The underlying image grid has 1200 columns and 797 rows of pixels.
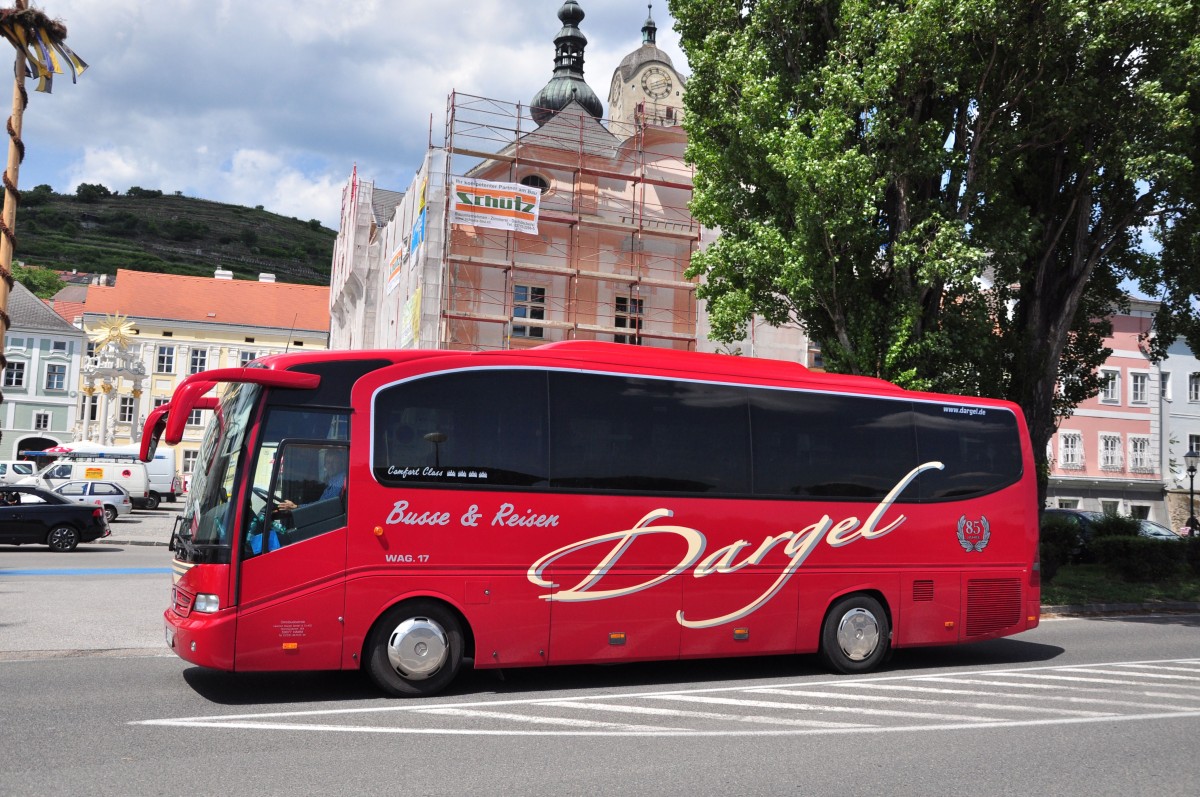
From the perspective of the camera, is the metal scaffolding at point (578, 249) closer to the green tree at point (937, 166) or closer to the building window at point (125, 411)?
the green tree at point (937, 166)

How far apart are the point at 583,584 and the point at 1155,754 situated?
4801 millimetres

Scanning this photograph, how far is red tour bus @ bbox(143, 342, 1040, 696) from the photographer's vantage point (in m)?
9.00

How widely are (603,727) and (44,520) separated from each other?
21.8 m

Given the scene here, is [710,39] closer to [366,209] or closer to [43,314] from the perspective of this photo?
[366,209]

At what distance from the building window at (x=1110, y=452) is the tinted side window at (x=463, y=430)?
1959 inches

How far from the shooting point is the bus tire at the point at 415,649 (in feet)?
30.3

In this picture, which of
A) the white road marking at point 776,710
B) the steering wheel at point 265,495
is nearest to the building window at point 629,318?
the white road marking at point 776,710

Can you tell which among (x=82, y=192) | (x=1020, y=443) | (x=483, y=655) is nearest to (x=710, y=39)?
(x=1020, y=443)

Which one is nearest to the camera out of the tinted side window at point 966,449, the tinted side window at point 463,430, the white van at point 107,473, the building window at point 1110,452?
the tinted side window at point 463,430

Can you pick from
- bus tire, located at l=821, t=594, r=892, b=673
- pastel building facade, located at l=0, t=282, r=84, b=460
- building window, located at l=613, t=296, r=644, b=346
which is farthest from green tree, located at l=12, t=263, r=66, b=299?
bus tire, located at l=821, t=594, r=892, b=673

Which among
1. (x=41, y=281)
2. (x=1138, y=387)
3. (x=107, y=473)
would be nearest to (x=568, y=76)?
(x=1138, y=387)

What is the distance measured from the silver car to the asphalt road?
24486mm

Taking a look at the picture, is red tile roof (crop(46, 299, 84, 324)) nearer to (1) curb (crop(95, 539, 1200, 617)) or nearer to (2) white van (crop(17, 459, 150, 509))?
(2) white van (crop(17, 459, 150, 509))

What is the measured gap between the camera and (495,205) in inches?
1462
